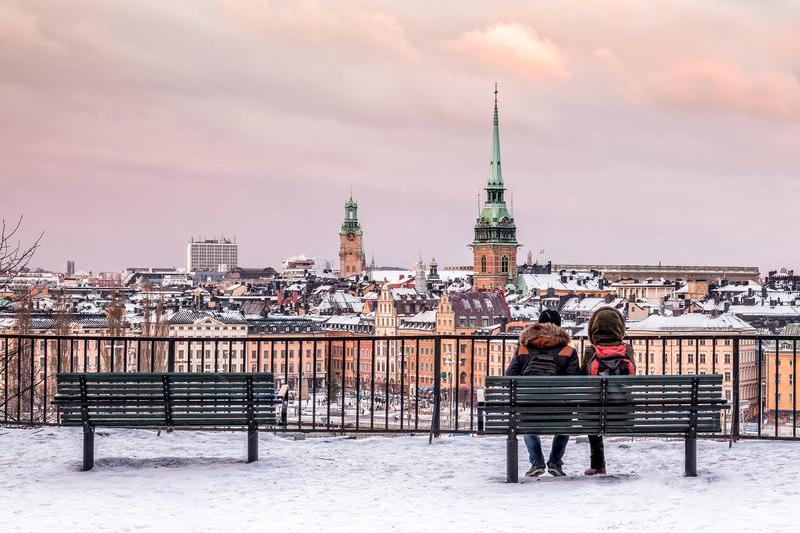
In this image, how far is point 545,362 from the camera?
10070mm

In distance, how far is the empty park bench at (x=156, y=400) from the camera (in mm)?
10305

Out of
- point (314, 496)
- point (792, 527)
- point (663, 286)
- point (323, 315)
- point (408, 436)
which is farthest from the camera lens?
point (663, 286)

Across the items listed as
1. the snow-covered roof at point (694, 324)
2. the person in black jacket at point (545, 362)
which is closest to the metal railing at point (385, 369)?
the person in black jacket at point (545, 362)

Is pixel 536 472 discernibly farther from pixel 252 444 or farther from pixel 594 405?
pixel 252 444

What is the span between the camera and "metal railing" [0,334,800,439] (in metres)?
12.7

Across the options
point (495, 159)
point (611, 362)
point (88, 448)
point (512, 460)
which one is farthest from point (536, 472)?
point (495, 159)

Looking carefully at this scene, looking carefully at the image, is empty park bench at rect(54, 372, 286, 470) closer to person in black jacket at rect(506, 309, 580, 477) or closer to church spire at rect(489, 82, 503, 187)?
person in black jacket at rect(506, 309, 580, 477)

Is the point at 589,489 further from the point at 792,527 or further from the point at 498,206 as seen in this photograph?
the point at 498,206

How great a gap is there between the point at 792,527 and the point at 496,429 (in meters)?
2.24

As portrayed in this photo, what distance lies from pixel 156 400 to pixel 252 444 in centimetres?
86

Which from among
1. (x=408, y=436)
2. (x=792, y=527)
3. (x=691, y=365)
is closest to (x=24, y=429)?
(x=408, y=436)

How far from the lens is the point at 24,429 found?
12.4 meters

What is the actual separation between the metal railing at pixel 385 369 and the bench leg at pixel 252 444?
1.24 meters

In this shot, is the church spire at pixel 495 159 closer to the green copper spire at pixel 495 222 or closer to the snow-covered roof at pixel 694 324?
the green copper spire at pixel 495 222
